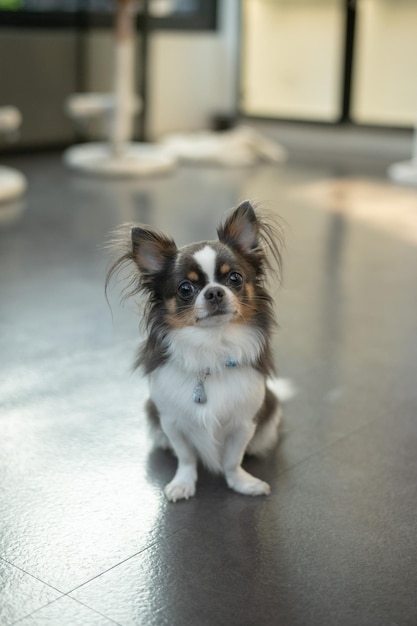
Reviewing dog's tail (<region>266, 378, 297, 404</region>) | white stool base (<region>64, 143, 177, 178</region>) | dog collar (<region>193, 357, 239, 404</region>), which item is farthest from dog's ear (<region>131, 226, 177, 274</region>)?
white stool base (<region>64, 143, 177, 178</region>)

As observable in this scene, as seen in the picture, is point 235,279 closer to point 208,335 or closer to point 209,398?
point 208,335

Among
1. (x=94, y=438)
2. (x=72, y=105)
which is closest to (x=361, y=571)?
(x=94, y=438)

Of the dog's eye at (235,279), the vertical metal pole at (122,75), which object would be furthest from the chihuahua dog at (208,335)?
the vertical metal pole at (122,75)

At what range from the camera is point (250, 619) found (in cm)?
142

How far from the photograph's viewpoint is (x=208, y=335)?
5.67ft

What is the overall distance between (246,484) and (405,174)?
424 centimetres

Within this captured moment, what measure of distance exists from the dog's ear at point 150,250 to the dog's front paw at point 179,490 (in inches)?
18.3

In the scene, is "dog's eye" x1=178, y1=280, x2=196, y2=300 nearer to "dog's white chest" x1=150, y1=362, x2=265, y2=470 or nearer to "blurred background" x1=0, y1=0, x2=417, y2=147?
"dog's white chest" x1=150, y1=362, x2=265, y2=470

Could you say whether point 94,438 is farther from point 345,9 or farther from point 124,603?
point 345,9

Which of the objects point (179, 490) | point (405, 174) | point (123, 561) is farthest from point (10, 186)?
point (123, 561)

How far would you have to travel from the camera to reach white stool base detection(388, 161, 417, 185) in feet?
18.5

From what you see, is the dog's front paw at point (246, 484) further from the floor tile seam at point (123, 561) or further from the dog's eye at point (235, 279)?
the dog's eye at point (235, 279)

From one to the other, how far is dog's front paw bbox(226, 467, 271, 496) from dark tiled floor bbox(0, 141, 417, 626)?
21mm

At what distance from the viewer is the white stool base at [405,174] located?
5648 millimetres
